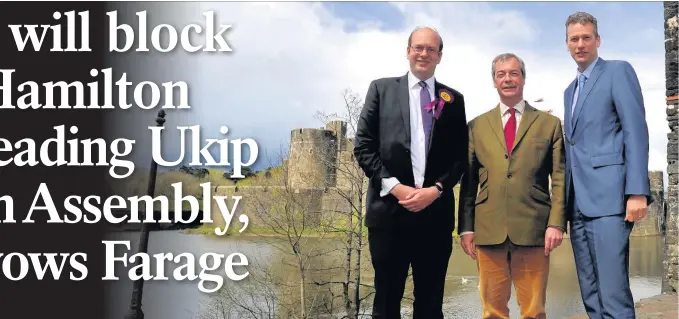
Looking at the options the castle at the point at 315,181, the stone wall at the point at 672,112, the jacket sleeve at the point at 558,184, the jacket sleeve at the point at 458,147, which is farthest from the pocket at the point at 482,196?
the castle at the point at 315,181

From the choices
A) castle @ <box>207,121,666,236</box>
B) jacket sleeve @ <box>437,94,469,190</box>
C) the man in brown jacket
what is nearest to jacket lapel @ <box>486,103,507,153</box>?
the man in brown jacket

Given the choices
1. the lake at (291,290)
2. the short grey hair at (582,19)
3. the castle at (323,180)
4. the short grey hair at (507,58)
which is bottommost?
the lake at (291,290)

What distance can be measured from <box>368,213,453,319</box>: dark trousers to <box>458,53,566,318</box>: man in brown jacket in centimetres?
19

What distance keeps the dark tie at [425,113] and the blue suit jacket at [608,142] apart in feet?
1.72

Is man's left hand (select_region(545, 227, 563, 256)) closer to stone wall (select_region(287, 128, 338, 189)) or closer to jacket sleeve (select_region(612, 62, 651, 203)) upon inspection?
jacket sleeve (select_region(612, 62, 651, 203))

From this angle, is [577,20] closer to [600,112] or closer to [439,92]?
[600,112]

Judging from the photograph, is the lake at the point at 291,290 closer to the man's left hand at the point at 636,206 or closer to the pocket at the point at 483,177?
the pocket at the point at 483,177

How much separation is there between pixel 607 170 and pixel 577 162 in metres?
0.11

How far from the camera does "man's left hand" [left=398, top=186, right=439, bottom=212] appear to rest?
7.54 ft

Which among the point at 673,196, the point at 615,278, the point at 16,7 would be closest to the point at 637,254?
the point at 673,196

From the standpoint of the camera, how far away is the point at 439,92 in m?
2.45

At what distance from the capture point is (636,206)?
7.40 feet

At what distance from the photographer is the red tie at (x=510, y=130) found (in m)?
2.48

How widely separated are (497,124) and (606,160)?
1.33 feet
